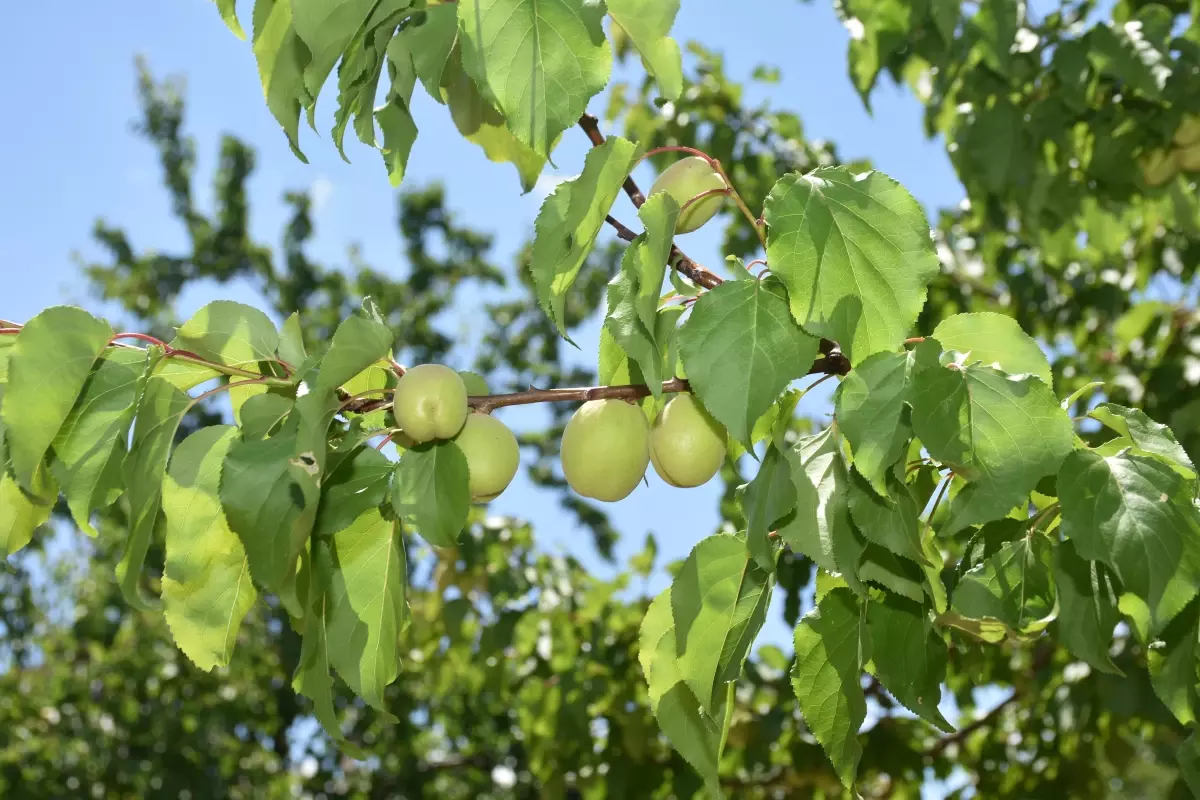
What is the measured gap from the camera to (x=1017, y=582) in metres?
1.15

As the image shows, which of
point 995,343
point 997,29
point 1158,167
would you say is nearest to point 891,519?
point 995,343

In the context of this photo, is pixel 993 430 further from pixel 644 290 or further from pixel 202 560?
pixel 202 560

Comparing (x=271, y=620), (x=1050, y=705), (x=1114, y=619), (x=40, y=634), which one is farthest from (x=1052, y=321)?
(x=40, y=634)

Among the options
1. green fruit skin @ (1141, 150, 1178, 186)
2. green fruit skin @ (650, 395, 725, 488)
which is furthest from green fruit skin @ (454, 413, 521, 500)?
green fruit skin @ (1141, 150, 1178, 186)

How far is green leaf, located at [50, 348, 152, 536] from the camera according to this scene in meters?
1.06

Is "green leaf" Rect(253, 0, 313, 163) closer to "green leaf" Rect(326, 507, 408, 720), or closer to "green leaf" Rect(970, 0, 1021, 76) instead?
"green leaf" Rect(326, 507, 408, 720)

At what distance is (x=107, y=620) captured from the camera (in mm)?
6676

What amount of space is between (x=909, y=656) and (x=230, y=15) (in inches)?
41.2

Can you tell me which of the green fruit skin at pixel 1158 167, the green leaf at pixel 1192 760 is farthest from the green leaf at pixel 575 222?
the green fruit skin at pixel 1158 167

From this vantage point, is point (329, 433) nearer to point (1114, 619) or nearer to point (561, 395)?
point (561, 395)

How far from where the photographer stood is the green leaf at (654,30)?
1.02 m

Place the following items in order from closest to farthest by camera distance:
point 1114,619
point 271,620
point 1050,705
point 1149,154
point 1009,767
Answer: point 1114,619
point 1149,154
point 1050,705
point 1009,767
point 271,620

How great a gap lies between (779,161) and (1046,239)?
834mm

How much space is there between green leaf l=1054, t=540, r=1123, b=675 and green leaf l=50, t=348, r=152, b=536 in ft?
2.99
